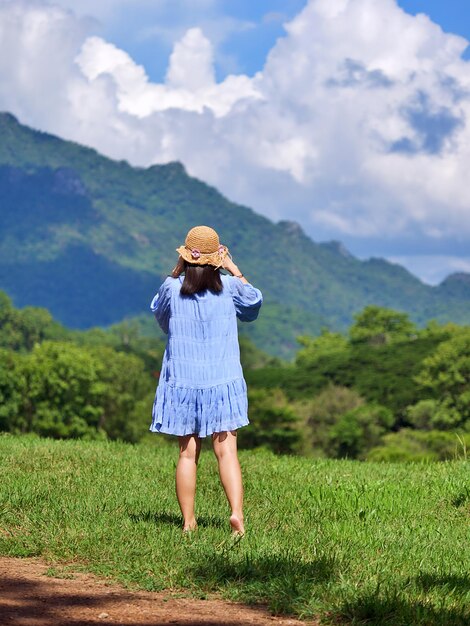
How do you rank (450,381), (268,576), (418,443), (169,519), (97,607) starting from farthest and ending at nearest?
1. (450,381)
2. (418,443)
3. (169,519)
4. (268,576)
5. (97,607)

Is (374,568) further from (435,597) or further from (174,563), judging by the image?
(174,563)

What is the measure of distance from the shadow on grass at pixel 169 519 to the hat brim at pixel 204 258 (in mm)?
1901

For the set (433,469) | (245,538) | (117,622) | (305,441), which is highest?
(305,441)

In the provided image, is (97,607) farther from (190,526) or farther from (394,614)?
(190,526)

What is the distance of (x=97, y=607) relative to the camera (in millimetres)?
5703

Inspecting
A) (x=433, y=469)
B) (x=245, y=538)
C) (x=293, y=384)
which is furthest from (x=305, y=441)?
(x=245, y=538)

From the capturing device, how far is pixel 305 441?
2955 inches

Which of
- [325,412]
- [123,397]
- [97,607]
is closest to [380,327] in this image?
[325,412]

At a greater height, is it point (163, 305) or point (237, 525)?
point (163, 305)

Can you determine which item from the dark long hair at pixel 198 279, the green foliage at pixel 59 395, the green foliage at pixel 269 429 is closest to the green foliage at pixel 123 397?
the green foliage at pixel 59 395

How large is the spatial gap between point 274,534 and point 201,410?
1.02 m

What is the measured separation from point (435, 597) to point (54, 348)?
66.5 metres

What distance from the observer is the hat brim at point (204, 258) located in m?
7.62

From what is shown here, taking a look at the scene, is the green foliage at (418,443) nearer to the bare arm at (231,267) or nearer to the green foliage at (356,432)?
the green foliage at (356,432)
